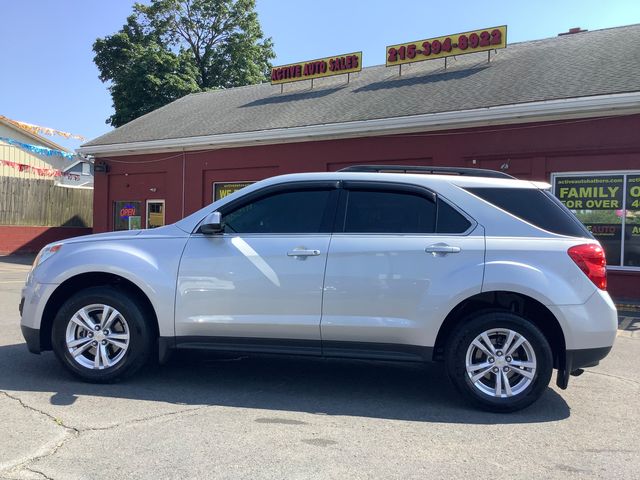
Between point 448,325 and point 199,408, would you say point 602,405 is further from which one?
point 199,408

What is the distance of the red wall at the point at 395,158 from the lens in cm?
1133

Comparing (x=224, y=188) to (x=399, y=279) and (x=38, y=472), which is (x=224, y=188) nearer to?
(x=399, y=279)

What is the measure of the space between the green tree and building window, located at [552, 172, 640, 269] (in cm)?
2339

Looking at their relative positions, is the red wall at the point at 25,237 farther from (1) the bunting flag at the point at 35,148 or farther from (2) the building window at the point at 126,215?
(1) the bunting flag at the point at 35,148

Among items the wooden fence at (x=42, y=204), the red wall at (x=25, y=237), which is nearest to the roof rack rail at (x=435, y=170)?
the red wall at (x=25, y=237)

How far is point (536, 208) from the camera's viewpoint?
4.70 meters

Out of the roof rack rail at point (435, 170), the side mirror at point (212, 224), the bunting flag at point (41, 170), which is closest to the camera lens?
the side mirror at point (212, 224)

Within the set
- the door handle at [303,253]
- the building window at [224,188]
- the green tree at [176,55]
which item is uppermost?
the green tree at [176,55]

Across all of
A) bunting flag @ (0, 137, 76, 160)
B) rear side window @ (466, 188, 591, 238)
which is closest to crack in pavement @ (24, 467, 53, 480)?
rear side window @ (466, 188, 591, 238)

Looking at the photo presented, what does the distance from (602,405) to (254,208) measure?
343cm

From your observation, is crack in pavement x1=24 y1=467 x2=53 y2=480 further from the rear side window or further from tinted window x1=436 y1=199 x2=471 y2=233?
the rear side window

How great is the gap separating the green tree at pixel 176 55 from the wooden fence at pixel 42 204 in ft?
26.7

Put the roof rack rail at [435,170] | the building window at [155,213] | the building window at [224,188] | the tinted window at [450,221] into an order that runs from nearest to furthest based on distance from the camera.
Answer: the tinted window at [450,221], the roof rack rail at [435,170], the building window at [224,188], the building window at [155,213]

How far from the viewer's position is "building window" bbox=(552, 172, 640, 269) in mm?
11227
